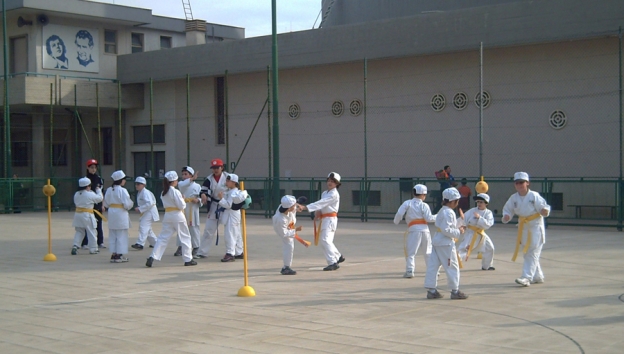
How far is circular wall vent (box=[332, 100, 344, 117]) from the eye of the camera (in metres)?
29.0

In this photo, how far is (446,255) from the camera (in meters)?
10.1

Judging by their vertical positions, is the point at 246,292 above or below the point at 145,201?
below

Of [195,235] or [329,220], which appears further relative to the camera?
[195,235]

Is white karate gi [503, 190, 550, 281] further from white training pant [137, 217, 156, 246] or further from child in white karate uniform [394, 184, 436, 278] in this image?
white training pant [137, 217, 156, 246]

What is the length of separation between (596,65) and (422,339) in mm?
17547

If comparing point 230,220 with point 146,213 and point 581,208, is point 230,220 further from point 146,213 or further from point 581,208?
point 581,208

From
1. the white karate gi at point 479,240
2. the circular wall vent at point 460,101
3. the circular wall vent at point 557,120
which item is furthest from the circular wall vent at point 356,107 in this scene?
the white karate gi at point 479,240

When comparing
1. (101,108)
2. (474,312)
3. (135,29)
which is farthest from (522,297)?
(135,29)

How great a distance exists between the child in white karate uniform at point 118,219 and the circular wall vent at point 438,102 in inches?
567

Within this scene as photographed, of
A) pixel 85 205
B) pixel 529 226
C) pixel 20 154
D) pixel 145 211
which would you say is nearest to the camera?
pixel 529 226

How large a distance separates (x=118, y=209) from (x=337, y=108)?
15.6 meters

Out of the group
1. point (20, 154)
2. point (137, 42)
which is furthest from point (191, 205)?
point (137, 42)

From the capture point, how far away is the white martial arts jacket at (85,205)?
52.7 ft

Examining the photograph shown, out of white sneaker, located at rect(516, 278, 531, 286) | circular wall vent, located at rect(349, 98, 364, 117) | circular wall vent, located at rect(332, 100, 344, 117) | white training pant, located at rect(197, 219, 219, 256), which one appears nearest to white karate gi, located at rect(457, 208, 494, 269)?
white sneaker, located at rect(516, 278, 531, 286)
